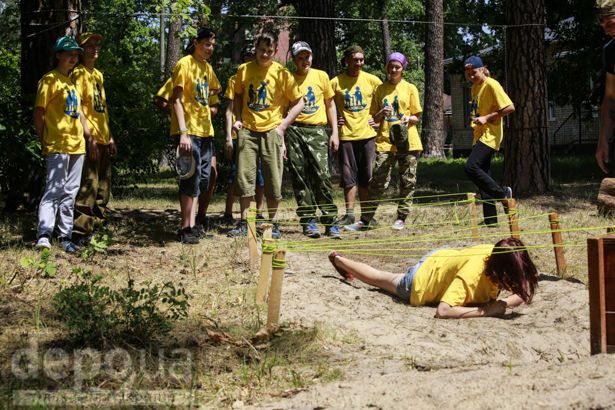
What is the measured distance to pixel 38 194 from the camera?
32.6 feet

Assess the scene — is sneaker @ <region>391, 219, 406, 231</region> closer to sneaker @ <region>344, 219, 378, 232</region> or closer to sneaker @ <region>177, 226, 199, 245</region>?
sneaker @ <region>344, 219, 378, 232</region>

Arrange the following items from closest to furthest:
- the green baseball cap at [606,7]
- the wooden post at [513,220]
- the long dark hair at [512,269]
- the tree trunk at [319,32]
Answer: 1. the green baseball cap at [606,7]
2. the long dark hair at [512,269]
3. the wooden post at [513,220]
4. the tree trunk at [319,32]

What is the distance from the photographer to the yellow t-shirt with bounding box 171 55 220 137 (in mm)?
8141

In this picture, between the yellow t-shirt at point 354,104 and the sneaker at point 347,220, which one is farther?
the sneaker at point 347,220

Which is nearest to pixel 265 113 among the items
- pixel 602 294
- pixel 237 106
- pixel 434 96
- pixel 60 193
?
pixel 237 106

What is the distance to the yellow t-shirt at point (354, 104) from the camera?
920 cm

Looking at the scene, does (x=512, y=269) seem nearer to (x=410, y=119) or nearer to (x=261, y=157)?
(x=261, y=157)

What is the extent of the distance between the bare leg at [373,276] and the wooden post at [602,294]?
7.21ft

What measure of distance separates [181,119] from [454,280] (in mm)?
3288

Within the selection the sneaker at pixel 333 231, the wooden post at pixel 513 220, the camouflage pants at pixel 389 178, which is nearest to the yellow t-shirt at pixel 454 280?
the wooden post at pixel 513 220

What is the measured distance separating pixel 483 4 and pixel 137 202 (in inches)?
501

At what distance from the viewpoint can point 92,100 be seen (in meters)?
8.02

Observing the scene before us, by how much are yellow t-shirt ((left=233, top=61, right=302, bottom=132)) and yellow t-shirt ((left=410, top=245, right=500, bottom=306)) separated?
2.61m

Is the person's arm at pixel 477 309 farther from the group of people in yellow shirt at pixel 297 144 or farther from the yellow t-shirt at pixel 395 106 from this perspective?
the yellow t-shirt at pixel 395 106
